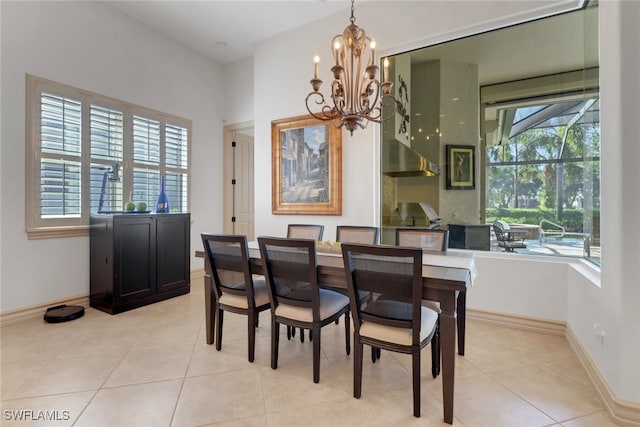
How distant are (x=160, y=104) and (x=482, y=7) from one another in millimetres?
4118

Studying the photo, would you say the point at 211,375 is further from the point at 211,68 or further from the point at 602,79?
the point at 211,68

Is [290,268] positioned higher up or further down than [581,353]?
higher up

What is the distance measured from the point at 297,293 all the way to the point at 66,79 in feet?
11.5

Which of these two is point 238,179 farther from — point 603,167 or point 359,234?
point 603,167

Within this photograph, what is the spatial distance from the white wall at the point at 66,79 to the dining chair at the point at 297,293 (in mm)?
2744

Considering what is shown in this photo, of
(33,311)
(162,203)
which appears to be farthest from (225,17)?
(33,311)

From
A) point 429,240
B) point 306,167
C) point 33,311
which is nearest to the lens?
point 429,240

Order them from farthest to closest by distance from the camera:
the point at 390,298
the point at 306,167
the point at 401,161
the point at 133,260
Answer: the point at 306,167
the point at 401,161
the point at 133,260
the point at 390,298

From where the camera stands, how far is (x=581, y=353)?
2.27m

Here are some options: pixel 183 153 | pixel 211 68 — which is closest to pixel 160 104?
pixel 183 153

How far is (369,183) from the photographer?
3.66m

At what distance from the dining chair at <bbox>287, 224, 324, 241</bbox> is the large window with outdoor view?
6.53 ft

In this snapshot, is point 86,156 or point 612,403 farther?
point 86,156

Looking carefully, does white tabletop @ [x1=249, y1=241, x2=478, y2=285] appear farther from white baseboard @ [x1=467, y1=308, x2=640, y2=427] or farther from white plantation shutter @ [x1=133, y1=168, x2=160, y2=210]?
white plantation shutter @ [x1=133, y1=168, x2=160, y2=210]
